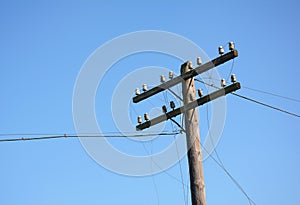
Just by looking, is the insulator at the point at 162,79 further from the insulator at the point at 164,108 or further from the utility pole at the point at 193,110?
the insulator at the point at 164,108

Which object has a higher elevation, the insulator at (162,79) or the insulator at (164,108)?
the insulator at (162,79)

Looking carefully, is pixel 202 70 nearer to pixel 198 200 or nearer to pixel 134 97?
pixel 134 97

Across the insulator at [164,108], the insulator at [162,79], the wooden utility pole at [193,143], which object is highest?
the insulator at [162,79]

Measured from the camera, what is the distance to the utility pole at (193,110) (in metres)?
9.55

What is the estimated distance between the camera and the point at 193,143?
989 centimetres

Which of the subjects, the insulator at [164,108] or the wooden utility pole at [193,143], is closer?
the wooden utility pole at [193,143]

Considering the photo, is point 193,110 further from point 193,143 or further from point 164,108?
point 164,108

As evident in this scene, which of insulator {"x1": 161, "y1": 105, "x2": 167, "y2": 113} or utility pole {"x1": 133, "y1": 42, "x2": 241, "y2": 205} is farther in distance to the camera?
insulator {"x1": 161, "y1": 105, "x2": 167, "y2": 113}

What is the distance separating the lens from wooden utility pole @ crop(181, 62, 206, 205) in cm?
948

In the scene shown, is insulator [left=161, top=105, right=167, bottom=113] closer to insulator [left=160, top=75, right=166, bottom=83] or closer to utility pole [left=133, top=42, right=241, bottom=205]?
utility pole [left=133, top=42, right=241, bottom=205]

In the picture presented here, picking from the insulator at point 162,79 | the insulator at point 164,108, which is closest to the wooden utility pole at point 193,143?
the insulator at point 162,79

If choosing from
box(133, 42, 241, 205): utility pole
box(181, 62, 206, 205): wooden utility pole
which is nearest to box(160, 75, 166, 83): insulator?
box(133, 42, 241, 205): utility pole

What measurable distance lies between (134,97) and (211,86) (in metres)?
1.82

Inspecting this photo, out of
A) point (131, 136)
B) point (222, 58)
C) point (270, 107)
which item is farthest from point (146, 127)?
point (270, 107)
